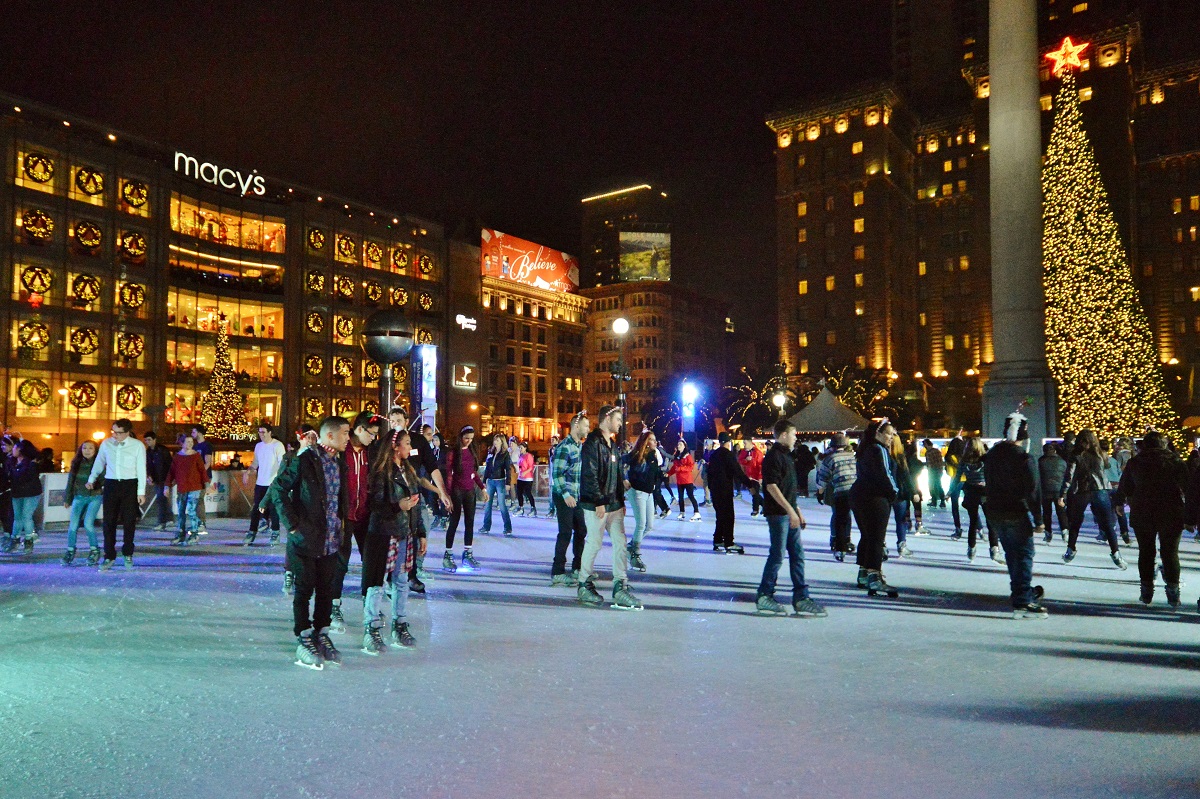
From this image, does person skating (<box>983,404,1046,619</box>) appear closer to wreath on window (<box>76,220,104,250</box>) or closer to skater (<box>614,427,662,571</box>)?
skater (<box>614,427,662,571</box>)

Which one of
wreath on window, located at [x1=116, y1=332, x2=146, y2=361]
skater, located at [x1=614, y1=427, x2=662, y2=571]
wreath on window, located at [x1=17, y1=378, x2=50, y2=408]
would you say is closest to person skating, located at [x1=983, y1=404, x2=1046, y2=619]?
skater, located at [x1=614, y1=427, x2=662, y2=571]

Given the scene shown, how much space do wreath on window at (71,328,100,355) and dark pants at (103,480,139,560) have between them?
1763 inches

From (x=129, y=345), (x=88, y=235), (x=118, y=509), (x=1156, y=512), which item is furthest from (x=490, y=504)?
(x=88, y=235)

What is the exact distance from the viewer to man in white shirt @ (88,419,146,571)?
38.6 ft

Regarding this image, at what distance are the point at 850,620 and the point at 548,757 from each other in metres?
4.78

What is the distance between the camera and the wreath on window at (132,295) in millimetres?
53366

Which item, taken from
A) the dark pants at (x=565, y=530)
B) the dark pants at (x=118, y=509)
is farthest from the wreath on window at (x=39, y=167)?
the dark pants at (x=565, y=530)

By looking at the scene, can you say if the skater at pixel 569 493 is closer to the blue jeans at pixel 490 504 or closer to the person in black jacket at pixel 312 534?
the person in black jacket at pixel 312 534

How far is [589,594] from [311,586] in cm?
338

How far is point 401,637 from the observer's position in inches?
280

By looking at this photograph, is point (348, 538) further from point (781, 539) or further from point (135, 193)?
point (135, 193)

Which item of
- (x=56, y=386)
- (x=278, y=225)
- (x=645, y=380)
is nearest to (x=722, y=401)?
(x=645, y=380)

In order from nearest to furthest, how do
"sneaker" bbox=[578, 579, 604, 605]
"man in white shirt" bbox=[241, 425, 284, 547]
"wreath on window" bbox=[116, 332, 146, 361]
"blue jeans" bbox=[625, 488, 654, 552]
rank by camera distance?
→ "sneaker" bbox=[578, 579, 604, 605]
"blue jeans" bbox=[625, 488, 654, 552]
"man in white shirt" bbox=[241, 425, 284, 547]
"wreath on window" bbox=[116, 332, 146, 361]

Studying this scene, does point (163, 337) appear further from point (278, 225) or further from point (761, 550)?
point (761, 550)
